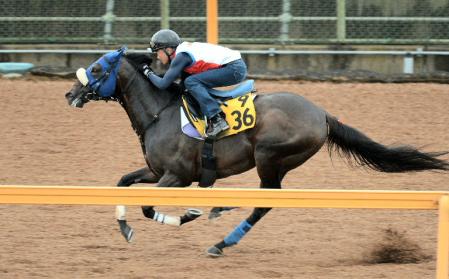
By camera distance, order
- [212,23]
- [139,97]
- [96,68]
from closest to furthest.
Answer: [96,68] < [139,97] < [212,23]

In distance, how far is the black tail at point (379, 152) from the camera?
7.65m

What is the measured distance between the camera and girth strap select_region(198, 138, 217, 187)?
7.48 meters

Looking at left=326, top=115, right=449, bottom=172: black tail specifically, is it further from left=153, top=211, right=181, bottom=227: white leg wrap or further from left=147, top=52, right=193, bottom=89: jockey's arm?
left=153, top=211, right=181, bottom=227: white leg wrap

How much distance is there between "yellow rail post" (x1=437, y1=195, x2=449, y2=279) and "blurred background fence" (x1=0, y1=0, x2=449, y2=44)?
8351 mm

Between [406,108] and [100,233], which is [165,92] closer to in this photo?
[100,233]

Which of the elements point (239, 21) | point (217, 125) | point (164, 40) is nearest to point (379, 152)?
point (217, 125)

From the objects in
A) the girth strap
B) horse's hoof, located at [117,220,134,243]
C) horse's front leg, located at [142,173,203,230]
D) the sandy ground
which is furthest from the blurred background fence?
horse's hoof, located at [117,220,134,243]

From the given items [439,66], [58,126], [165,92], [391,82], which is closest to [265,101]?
[165,92]

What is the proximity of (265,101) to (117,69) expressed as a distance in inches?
51.2

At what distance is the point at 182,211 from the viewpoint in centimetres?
867

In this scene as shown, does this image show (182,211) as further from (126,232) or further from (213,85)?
(213,85)

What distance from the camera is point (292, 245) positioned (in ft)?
24.9

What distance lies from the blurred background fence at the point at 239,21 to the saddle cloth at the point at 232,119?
6111 millimetres

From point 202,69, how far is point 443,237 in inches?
114
